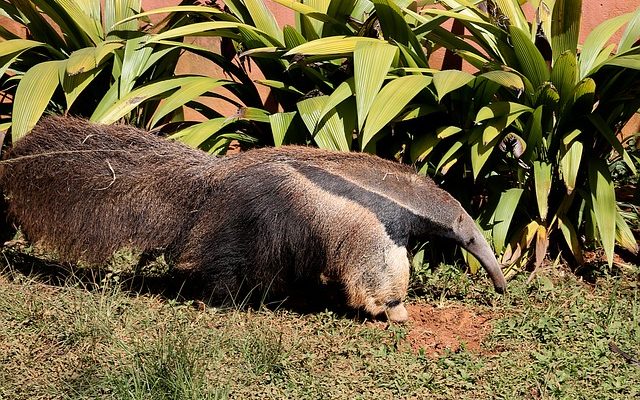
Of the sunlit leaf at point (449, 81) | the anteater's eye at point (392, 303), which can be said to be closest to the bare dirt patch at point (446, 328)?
the anteater's eye at point (392, 303)

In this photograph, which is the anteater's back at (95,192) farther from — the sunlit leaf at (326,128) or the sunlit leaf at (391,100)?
the sunlit leaf at (391,100)

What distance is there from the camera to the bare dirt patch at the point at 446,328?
5.70m

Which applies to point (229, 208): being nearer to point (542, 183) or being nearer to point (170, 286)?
point (170, 286)

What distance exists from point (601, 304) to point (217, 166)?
2.81 metres

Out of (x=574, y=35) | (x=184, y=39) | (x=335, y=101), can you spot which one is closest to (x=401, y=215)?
(x=335, y=101)

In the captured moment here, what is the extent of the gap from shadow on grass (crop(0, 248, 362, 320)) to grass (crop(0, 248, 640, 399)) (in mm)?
53

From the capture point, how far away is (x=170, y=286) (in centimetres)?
642

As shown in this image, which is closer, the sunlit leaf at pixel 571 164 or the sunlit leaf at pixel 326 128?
the sunlit leaf at pixel 571 164

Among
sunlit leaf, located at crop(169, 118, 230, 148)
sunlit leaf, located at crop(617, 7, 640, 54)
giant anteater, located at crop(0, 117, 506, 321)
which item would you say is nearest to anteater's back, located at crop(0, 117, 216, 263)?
giant anteater, located at crop(0, 117, 506, 321)

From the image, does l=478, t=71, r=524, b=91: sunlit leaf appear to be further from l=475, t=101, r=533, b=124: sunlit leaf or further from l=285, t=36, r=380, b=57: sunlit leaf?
l=285, t=36, r=380, b=57: sunlit leaf

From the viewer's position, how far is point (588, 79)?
622cm

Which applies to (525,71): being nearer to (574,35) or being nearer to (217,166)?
(574,35)

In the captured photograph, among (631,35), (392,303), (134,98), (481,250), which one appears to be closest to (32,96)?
(134,98)

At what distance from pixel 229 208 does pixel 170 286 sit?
0.96 metres
